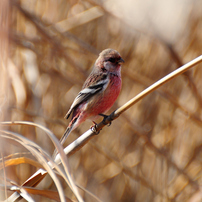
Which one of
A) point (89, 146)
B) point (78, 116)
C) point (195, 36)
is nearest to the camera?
point (78, 116)

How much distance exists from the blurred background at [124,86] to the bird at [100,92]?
0.88ft

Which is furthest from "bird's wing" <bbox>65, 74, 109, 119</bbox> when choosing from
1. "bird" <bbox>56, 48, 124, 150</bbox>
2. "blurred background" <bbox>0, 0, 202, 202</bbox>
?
"blurred background" <bbox>0, 0, 202, 202</bbox>

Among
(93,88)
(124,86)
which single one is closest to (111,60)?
(93,88)

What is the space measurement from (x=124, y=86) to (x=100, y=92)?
1.88 feet

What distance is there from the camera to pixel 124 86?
282 centimetres

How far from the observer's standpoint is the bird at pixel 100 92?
2270 millimetres

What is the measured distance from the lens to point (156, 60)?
8.95 ft

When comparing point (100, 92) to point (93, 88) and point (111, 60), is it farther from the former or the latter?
point (111, 60)

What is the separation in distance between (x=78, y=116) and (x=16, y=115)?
32.7 inches

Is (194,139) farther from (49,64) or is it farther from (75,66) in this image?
(49,64)

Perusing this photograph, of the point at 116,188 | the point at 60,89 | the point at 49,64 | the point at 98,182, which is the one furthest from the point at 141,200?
the point at 49,64

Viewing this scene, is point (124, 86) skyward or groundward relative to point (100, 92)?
skyward

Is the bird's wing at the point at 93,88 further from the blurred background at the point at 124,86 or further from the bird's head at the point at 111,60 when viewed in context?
the blurred background at the point at 124,86

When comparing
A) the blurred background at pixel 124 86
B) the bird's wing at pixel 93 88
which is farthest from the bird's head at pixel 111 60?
the blurred background at pixel 124 86
